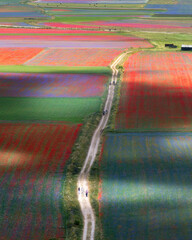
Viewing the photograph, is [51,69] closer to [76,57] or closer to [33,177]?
[76,57]

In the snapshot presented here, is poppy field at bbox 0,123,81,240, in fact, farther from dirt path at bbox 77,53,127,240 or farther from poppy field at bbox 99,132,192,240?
poppy field at bbox 99,132,192,240

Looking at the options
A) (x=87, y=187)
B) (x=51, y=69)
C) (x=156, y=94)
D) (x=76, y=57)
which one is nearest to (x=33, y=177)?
(x=87, y=187)

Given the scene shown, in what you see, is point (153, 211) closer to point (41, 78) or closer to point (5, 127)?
point (5, 127)

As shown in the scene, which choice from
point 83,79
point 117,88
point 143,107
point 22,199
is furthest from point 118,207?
point 83,79

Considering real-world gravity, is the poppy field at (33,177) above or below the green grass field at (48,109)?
above

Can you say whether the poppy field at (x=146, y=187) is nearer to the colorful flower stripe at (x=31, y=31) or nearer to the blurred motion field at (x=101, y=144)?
the blurred motion field at (x=101, y=144)

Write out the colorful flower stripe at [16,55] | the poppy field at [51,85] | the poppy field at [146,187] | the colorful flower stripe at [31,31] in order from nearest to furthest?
the poppy field at [146,187] < the poppy field at [51,85] < the colorful flower stripe at [16,55] < the colorful flower stripe at [31,31]

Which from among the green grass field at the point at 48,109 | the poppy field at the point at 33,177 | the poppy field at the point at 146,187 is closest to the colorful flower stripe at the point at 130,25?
the green grass field at the point at 48,109
